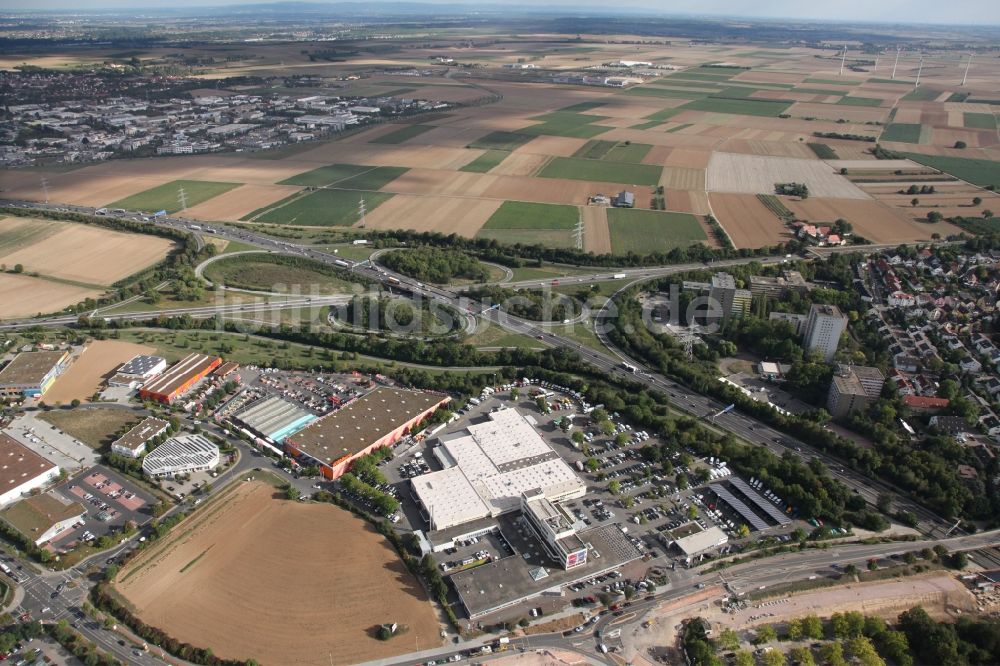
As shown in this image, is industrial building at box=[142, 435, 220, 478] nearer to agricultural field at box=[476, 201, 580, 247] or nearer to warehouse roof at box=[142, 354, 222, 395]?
warehouse roof at box=[142, 354, 222, 395]

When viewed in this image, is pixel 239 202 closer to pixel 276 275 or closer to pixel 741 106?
pixel 276 275

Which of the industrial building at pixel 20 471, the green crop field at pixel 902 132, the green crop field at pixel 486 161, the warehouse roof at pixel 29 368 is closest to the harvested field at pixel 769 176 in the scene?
the green crop field at pixel 902 132

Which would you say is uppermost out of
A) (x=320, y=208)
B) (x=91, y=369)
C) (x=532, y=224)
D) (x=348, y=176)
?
(x=348, y=176)

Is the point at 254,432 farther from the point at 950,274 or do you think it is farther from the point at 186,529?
the point at 950,274

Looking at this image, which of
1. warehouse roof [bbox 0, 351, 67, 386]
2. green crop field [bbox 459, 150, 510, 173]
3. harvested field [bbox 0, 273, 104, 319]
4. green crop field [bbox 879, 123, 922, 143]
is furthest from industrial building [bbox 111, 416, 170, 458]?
green crop field [bbox 879, 123, 922, 143]

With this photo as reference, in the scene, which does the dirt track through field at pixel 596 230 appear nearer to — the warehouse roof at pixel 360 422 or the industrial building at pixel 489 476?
the warehouse roof at pixel 360 422

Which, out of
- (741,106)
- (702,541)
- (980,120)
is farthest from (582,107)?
(702,541)
